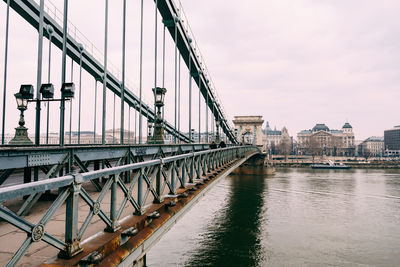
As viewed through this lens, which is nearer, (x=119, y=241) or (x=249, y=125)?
(x=119, y=241)

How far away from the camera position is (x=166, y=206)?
231 inches

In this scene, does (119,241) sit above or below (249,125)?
below

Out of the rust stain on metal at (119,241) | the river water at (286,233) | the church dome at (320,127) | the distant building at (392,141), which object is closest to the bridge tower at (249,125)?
the river water at (286,233)

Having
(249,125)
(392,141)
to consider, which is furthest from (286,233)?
(392,141)

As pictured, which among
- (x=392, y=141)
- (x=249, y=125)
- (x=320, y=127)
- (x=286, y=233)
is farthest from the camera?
(x=320, y=127)

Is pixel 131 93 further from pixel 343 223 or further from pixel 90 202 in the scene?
pixel 90 202

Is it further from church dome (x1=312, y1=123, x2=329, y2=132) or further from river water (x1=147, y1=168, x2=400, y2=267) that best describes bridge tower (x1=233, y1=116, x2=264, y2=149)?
church dome (x1=312, y1=123, x2=329, y2=132)

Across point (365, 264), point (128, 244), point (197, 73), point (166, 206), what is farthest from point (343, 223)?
point (128, 244)

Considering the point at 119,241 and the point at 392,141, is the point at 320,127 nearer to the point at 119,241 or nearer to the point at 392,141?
the point at 392,141

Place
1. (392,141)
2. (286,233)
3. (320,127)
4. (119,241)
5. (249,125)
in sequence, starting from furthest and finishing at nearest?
(320,127)
(392,141)
(249,125)
(286,233)
(119,241)

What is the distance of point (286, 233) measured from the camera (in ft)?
58.2

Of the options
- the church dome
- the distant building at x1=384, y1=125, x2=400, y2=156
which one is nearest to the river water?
the church dome

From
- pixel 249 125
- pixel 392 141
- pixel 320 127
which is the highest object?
pixel 320 127

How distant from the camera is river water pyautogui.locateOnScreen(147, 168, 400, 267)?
1375 cm
